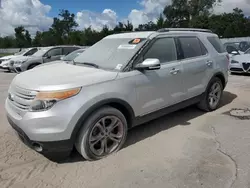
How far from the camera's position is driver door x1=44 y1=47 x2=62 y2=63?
13.2 metres

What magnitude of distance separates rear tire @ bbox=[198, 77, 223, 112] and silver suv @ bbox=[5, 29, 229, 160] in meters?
0.12

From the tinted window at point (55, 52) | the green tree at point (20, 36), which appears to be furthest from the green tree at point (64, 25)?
the tinted window at point (55, 52)

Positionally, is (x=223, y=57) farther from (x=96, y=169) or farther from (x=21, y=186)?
(x=21, y=186)

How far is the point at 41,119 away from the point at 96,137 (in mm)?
818

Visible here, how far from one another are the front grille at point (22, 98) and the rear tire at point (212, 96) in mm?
3608

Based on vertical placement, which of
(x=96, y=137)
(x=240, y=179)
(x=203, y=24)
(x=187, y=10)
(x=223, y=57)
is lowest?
(x=240, y=179)

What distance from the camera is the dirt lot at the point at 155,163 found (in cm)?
305

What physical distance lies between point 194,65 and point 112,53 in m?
1.70

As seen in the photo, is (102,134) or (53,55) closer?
(102,134)

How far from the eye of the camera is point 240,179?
3.05 metres

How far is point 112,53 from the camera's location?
421cm

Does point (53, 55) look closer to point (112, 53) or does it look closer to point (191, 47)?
point (191, 47)

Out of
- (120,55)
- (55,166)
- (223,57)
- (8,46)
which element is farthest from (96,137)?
(8,46)

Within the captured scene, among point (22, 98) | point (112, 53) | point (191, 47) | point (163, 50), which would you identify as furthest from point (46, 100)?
point (191, 47)
